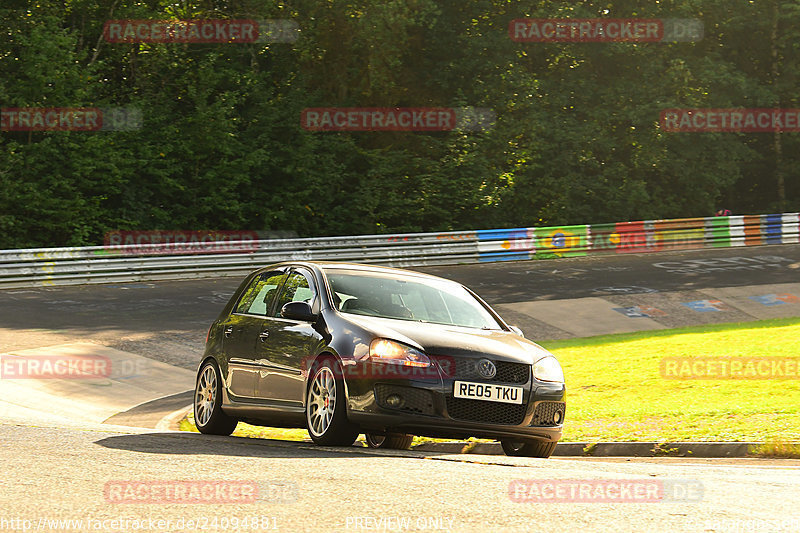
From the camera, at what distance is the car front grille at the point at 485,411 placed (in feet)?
27.7

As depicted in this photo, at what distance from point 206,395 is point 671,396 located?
6.04 meters

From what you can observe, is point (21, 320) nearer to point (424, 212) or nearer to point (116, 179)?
point (116, 179)

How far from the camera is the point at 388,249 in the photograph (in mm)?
32312

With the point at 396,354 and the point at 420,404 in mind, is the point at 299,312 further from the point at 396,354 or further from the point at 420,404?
the point at 420,404

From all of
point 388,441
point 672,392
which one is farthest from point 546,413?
point 672,392

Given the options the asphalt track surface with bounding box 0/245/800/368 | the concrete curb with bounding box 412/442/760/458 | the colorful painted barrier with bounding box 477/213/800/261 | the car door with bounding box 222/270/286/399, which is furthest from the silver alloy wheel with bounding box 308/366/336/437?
the colorful painted barrier with bounding box 477/213/800/261

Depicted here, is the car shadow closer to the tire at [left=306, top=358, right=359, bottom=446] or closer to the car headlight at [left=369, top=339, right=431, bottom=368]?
the tire at [left=306, top=358, right=359, bottom=446]

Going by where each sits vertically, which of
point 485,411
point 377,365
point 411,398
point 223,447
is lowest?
point 223,447

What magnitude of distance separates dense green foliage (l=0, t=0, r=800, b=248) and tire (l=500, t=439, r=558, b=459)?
2544 cm

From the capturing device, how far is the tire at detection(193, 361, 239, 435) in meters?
10.4

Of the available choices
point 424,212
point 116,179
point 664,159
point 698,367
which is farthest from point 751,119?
point 698,367

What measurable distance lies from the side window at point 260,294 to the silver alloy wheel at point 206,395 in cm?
68

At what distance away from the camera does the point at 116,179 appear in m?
34.1

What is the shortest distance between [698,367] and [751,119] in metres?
31.2
